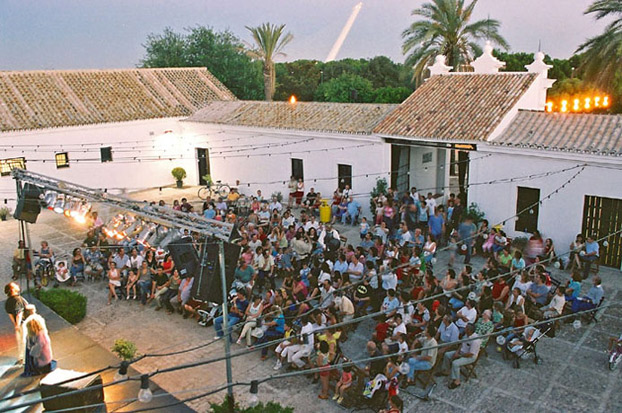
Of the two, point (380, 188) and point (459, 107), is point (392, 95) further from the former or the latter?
point (380, 188)

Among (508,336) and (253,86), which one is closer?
(508,336)

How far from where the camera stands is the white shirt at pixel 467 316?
9.81m

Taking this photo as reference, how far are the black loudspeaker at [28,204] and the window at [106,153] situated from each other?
11.7 meters

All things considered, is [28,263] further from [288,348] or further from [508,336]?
[508,336]

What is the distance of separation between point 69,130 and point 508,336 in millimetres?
20018

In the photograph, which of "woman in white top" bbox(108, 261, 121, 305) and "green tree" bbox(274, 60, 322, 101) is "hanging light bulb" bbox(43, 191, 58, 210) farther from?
"green tree" bbox(274, 60, 322, 101)

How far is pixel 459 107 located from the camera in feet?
58.7

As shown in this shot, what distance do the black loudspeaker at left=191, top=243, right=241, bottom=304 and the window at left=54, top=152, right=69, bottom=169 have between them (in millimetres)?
17723

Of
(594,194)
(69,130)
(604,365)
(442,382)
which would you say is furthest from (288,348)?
(69,130)

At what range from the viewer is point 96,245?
15953 millimetres

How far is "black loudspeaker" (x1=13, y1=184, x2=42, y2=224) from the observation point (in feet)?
42.7

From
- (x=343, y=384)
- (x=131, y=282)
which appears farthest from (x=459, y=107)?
(x=343, y=384)

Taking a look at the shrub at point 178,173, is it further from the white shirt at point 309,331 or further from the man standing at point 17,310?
the white shirt at point 309,331

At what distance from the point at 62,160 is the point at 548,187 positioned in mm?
19103
